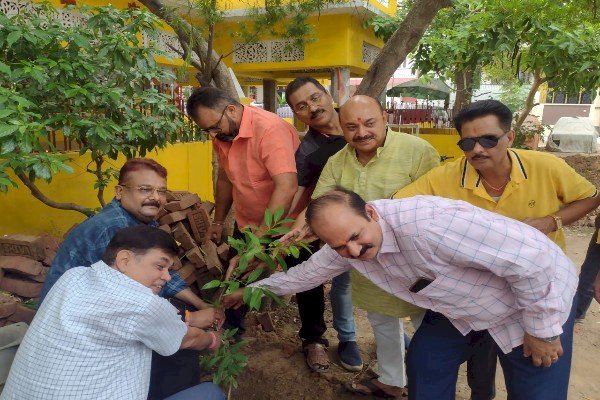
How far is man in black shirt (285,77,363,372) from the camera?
9.00ft

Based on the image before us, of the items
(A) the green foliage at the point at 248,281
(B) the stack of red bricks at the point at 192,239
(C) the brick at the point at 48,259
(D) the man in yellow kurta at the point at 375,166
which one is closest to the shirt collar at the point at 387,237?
(A) the green foliage at the point at 248,281

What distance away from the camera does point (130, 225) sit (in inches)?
90.0

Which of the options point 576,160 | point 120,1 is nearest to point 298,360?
point 120,1

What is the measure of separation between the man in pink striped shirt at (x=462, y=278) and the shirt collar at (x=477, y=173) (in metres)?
0.42

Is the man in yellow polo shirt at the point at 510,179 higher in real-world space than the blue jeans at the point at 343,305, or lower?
higher

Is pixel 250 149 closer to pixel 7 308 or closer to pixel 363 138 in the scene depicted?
pixel 363 138

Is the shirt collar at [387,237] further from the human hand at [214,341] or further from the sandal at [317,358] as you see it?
the sandal at [317,358]

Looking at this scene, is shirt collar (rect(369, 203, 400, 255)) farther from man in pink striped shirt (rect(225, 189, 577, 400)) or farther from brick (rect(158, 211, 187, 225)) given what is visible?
brick (rect(158, 211, 187, 225))

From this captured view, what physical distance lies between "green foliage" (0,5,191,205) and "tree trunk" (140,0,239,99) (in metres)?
0.81

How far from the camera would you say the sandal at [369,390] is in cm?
280

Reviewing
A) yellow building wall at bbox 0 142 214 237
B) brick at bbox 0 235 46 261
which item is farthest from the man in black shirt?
brick at bbox 0 235 46 261

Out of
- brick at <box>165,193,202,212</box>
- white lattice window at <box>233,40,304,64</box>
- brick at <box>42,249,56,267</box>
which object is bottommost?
brick at <box>42,249,56,267</box>

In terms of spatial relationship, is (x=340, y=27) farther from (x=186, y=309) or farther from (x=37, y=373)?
(x=37, y=373)

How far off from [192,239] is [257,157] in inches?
33.9
